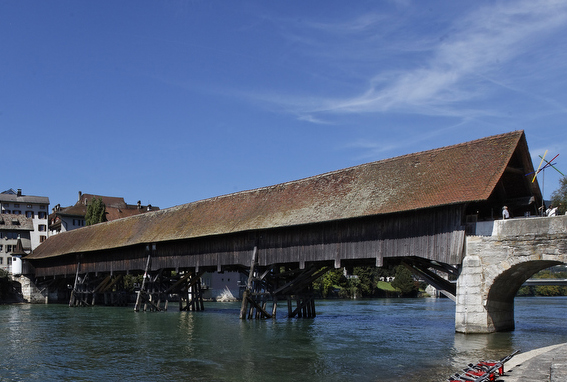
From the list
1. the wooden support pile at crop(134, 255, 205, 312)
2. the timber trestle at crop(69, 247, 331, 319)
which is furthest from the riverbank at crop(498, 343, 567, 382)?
the wooden support pile at crop(134, 255, 205, 312)

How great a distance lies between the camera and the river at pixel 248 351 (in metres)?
13.4

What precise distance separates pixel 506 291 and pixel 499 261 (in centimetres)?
228

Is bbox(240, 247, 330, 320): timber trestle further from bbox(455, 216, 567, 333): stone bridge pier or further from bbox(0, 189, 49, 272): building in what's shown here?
bbox(0, 189, 49, 272): building

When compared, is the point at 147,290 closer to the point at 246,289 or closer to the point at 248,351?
the point at 246,289

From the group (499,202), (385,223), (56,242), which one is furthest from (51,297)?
(499,202)

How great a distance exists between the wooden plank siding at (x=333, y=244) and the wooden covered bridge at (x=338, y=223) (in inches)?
1.6

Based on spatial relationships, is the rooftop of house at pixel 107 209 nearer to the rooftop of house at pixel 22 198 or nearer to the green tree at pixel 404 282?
the rooftop of house at pixel 22 198

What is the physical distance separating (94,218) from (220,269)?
123 ft

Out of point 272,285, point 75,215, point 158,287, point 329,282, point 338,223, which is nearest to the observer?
point 338,223

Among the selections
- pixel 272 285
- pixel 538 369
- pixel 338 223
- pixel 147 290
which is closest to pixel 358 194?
pixel 338 223

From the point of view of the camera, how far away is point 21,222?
66.9 meters

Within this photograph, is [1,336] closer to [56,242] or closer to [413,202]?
[413,202]

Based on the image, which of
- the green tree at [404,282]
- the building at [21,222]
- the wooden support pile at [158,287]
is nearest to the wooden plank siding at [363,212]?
the wooden support pile at [158,287]

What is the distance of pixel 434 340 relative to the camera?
19.4 m
